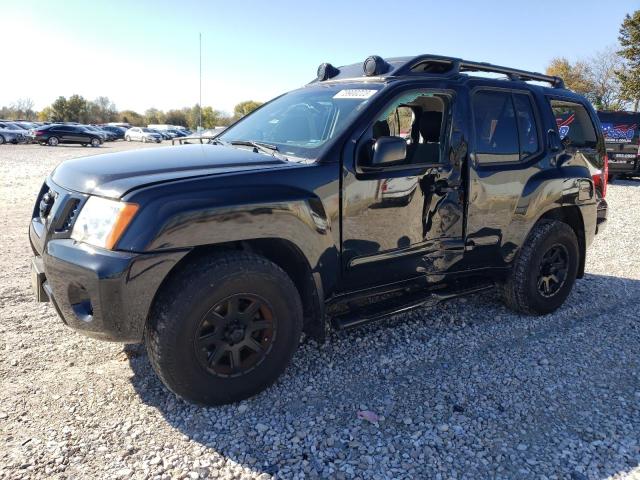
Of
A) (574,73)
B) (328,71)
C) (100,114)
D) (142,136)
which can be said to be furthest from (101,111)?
(328,71)

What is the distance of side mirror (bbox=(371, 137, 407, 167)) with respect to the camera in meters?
3.00

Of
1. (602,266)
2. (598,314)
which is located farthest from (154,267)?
(602,266)

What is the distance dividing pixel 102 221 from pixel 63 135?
37.5 metres

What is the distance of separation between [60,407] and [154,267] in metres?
1.11

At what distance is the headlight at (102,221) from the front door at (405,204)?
4.18ft

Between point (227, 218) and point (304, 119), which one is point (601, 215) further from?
point (227, 218)

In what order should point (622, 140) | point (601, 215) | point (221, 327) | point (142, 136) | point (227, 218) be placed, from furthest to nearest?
point (142, 136) → point (622, 140) → point (601, 215) → point (221, 327) → point (227, 218)

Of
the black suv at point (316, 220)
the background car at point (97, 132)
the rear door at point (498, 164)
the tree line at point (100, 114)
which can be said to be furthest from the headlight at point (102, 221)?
the tree line at point (100, 114)

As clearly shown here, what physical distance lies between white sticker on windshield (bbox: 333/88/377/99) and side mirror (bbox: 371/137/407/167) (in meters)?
0.49

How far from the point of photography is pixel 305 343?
3725mm

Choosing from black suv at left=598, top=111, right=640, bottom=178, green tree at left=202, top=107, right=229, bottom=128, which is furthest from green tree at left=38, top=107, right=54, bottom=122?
black suv at left=598, top=111, right=640, bottom=178

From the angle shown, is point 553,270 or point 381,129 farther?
point 553,270

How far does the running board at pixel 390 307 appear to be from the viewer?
3246 millimetres

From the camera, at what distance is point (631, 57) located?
121 ft
